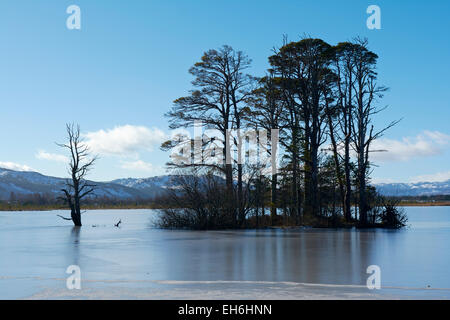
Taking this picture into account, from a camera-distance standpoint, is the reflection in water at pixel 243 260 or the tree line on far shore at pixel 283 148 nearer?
the reflection in water at pixel 243 260

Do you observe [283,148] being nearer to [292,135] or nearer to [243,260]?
[292,135]

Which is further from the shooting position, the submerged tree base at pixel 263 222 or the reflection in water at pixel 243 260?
the submerged tree base at pixel 263 222

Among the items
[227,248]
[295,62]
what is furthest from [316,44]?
[227,248]

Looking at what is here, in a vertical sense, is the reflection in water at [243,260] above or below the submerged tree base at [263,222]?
below

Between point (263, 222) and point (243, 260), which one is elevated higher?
point (263, 222)

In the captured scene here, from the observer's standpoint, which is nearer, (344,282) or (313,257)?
(344,282)

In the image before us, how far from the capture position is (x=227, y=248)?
58.9 feet

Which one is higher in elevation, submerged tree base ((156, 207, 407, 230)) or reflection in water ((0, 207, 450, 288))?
submerged tree base ((156, 207, 407, 230))

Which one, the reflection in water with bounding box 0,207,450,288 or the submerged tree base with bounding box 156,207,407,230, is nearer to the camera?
the reflection in water with bounding box 0,207,450,288

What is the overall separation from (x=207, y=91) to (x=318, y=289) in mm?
25247

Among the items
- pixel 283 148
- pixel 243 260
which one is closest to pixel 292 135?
pixel 283 148

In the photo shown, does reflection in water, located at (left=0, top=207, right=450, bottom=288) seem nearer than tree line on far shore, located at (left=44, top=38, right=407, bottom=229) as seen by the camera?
Yes

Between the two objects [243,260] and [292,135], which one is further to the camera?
[292,135]
